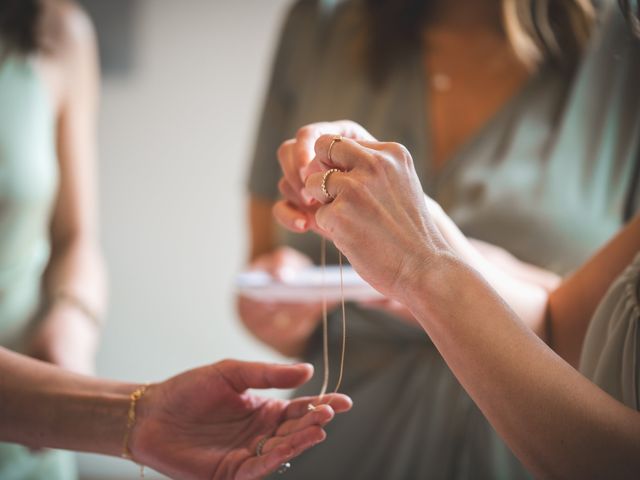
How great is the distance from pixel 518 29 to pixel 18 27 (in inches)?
32.1

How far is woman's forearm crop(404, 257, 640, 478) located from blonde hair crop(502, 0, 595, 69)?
72 cm

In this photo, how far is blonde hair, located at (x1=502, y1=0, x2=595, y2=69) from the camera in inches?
47.1

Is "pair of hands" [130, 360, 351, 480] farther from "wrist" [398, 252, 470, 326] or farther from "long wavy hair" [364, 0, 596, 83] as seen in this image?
"long wavy hair" [364, 0, 596, 83]

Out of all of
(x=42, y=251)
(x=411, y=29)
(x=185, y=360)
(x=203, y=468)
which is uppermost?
(x=411, y=29)

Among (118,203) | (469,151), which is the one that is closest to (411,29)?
(469,151)

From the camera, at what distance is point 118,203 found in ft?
7.87

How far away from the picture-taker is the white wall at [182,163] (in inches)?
93.1

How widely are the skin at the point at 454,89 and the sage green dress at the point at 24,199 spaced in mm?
350

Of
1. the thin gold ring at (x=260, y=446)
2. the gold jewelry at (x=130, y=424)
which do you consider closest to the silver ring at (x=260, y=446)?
the thin gold ring at (x=260, y=446)

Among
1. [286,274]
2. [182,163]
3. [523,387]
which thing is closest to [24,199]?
[286,274]

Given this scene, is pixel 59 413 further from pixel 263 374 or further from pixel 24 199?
pixel 24 199

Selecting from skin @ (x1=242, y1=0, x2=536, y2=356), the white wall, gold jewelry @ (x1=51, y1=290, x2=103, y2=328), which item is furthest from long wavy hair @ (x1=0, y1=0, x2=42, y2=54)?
the white wall

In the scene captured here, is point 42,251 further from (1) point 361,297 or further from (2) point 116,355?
(2) point 116,355

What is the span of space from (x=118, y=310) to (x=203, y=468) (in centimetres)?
171
